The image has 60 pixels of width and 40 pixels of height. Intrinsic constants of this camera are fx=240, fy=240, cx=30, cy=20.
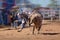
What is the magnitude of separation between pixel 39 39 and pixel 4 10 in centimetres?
810

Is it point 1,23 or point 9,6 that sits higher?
point 9,6

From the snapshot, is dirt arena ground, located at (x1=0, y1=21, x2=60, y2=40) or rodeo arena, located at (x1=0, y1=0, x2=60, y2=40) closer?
dirt arena ground, located at (x1=0, y1=21, x2=60, y2=40)

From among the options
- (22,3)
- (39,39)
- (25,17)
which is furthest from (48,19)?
(39,39)

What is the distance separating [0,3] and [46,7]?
6.11 metres

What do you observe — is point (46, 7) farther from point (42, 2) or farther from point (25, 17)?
point (25, 17)

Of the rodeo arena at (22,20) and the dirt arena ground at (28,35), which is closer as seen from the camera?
the dirt arena ground at (28,35)

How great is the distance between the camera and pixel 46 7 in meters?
22.4

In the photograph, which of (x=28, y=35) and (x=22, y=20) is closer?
(x=28, y=35)

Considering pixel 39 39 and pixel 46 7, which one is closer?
pixel 39 39

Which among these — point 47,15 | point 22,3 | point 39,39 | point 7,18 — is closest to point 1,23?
point 7,18

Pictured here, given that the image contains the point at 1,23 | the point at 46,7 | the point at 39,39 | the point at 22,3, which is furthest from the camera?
the point at 46,7

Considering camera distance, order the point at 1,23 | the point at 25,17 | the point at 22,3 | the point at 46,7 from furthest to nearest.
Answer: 1. the point at 46,7
2. the point at 22,3
3. the point at 1,23
4. the point at 25,17

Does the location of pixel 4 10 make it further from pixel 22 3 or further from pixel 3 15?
pixel 22 3

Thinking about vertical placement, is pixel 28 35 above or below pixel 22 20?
below
